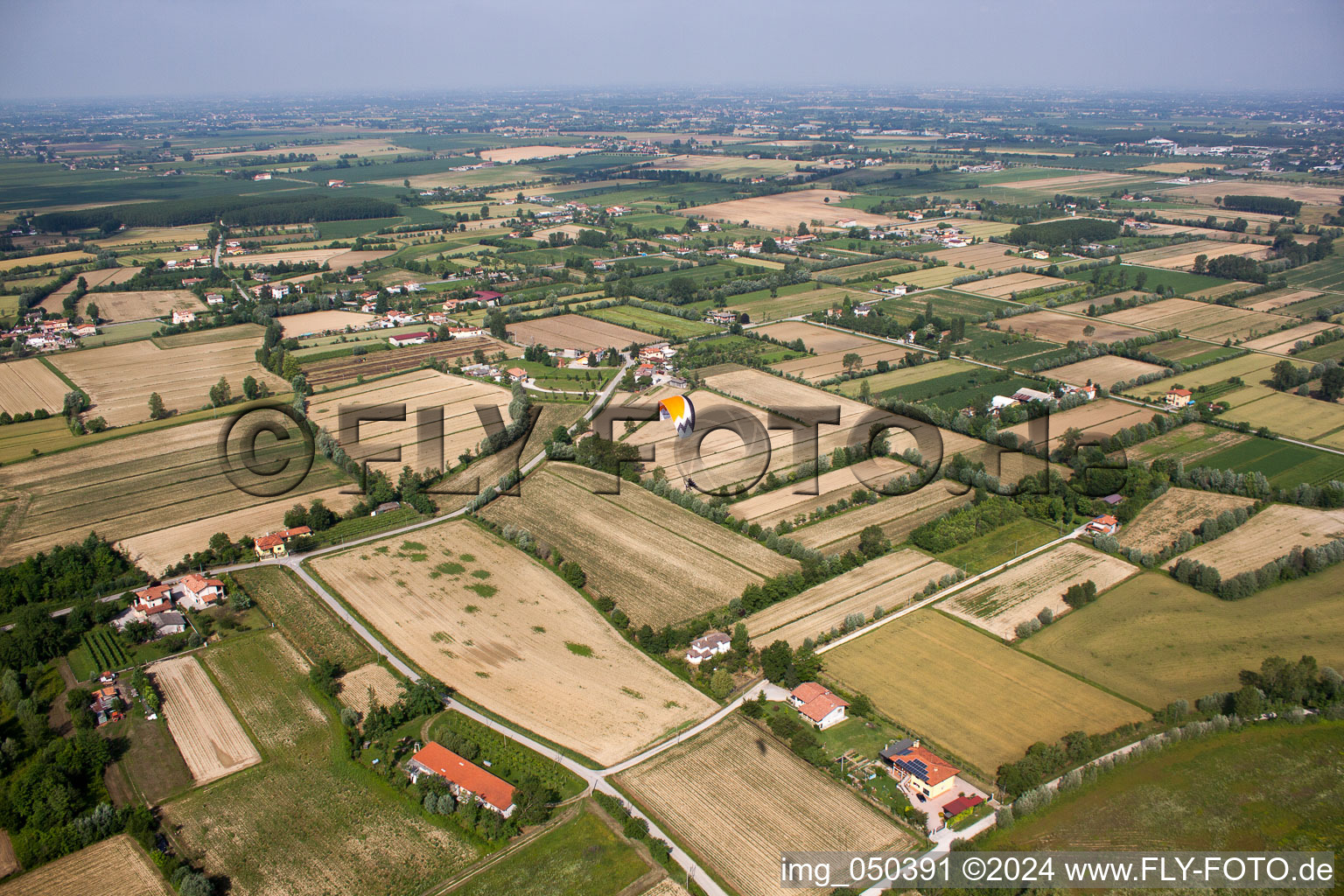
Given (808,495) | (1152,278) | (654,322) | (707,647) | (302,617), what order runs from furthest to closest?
(1152,278)
(654,322)
(808,495)
(302,617)
(707,647)

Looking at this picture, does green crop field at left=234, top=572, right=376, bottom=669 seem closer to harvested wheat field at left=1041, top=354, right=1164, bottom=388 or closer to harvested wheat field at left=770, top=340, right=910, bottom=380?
harvested wheat field at left=770, top=340, right=910, bottom=380

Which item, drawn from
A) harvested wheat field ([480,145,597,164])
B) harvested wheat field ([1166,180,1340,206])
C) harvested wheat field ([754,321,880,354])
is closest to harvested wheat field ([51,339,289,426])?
harvested wheat field ([754,321,880,354])

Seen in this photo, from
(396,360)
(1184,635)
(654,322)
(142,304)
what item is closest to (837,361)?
(654,322)

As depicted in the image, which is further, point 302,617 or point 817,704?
point 302,617

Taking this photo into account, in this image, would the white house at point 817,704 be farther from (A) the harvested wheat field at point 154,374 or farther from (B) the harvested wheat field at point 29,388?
(B) the harvested wheat field at point 29,388

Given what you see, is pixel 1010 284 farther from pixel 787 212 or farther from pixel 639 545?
pixel 639 545

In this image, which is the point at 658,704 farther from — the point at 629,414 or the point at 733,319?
the point at 733,319

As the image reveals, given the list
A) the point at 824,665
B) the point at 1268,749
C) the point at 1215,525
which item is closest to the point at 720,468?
the point at 824,665

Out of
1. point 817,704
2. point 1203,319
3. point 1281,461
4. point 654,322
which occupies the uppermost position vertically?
point 1203,319

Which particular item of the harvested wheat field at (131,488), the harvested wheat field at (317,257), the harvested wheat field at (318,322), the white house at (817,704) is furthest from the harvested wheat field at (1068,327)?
the harvested wheat field at (317,257)
